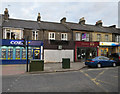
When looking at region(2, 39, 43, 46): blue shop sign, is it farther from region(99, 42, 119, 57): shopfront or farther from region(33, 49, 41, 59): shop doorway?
region(99, 42, 119, 57): shopfront

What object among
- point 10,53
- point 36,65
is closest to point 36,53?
point 10,53

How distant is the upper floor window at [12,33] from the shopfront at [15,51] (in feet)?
3.04

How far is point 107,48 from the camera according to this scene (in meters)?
21.7

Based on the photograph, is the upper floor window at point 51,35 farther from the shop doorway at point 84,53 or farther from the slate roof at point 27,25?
the shop doorway at point 84,53

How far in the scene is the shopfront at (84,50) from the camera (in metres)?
19.3

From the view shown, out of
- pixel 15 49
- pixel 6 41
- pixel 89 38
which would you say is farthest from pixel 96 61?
pixel 6 41

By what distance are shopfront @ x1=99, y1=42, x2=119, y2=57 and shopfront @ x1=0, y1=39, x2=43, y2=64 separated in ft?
40.9

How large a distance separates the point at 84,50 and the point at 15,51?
1251 centimetres

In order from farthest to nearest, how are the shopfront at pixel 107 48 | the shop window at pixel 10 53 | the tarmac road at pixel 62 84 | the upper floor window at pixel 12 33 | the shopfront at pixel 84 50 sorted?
the shopfront at pixel 107 48
the shopfront at pixel 84 50
the upper floor window at pixel 12 33
the shop window at pixel 10 53
the tarmac road at pixel 62 84

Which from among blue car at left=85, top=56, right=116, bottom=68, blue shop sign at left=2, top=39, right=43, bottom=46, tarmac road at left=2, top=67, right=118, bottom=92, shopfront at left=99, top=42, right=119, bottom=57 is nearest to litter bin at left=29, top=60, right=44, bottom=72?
tarmac road at left=2, top=67, right=118, bottom=92

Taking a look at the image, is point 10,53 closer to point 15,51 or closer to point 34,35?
point 15,51

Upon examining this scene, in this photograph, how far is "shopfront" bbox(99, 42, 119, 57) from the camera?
20928 millimetres

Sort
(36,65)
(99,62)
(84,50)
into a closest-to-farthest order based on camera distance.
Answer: (36,65) < (99,62) < (84,50)

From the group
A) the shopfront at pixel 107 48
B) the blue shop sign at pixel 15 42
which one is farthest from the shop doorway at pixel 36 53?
the shopfront at pixel 107 48
